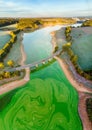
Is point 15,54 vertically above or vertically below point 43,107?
above

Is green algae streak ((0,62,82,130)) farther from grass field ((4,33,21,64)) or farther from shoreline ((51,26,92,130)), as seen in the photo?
grass field ((4,33,21,64))

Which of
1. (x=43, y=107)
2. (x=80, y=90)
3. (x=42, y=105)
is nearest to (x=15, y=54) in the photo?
(x=80, y=90)

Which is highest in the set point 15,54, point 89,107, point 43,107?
point 15,54

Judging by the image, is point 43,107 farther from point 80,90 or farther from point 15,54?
point 15,54

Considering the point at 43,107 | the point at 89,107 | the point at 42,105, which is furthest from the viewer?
the point at 42,105

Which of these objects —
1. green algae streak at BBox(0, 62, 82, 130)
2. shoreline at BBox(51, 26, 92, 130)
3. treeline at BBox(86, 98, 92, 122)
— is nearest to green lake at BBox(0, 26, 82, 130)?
green algae streak at BBox(0, 62, 82, 130)

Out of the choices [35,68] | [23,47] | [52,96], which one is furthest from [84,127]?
[23,47]

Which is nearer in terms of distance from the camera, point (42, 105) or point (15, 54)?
point (42, 105)

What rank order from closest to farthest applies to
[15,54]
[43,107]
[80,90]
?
1. [43,107]
2. [80,90]
3. [15,54]

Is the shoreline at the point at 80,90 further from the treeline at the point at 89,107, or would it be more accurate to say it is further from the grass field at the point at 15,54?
the grass field at the point at 15,54
